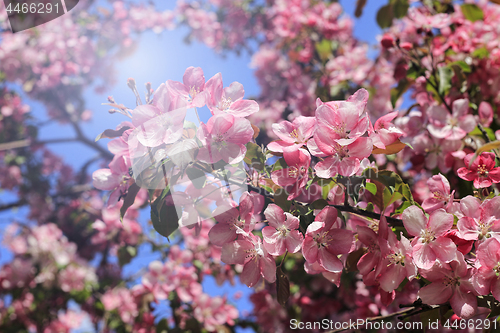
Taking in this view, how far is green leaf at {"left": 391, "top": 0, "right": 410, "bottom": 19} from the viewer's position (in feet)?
5.22

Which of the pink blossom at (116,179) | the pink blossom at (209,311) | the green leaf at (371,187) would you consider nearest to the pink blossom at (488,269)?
the green leaf at (371,187)

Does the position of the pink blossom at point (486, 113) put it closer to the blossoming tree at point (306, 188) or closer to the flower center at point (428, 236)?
the blossoming tree at point (306, 188)

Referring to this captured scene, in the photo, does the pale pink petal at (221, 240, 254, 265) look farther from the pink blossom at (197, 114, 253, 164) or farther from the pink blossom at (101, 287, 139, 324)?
the pink blossom at (101, 287, 139, 324)

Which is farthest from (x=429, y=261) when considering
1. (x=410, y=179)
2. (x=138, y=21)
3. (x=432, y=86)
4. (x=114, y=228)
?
(x=138, y=21)

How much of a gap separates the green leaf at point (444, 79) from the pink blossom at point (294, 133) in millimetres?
789

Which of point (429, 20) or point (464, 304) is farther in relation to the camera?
point (429, 20)

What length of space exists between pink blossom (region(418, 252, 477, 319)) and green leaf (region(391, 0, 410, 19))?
1443mm

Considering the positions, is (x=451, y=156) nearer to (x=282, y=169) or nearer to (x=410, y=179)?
(x=410, y=179)

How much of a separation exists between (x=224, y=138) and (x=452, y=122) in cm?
87

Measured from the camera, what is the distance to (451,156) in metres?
1.06

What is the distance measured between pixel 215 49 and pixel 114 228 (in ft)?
10.1

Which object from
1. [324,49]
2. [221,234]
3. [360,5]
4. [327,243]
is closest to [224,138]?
[221,234]

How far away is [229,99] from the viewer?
737 millimetres

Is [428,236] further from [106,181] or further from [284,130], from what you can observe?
[106,181]
